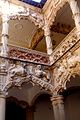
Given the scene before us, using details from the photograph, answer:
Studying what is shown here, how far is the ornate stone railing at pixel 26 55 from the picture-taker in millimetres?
7648

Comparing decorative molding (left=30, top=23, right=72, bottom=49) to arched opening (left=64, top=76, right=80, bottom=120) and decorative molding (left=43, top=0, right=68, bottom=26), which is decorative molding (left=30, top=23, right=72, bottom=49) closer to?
decorative molding (left=43, top=0, right=68, bottom=26)

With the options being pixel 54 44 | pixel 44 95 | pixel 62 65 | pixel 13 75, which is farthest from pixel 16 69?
pixel 54 44

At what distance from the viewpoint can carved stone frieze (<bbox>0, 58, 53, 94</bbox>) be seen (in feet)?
22.8

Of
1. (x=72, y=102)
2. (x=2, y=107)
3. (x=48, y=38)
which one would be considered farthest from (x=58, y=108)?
(x=48, y=38)

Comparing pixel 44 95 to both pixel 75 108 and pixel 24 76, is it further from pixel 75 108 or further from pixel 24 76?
pixel 24 76

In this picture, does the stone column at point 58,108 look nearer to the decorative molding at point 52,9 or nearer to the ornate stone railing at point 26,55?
the ornate stone railing at point 26,55

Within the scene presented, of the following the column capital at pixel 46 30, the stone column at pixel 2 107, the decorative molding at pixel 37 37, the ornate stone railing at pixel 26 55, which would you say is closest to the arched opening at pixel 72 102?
the ornate stone railing at pixel 26 55

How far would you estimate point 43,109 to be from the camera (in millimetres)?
10062

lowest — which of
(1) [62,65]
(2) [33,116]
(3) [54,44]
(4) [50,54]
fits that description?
(2) [33,116]

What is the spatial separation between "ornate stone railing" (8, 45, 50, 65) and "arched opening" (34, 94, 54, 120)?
2565mm

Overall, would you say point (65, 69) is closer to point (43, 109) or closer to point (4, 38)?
point (4, 38)

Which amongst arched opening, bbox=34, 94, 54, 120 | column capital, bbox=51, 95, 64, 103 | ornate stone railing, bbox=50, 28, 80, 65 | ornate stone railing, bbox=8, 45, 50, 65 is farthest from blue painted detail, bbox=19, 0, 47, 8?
column capital, bbox=51, 95, 64, 103

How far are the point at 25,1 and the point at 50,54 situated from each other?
289 cm

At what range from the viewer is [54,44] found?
37.5 feet
